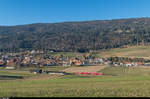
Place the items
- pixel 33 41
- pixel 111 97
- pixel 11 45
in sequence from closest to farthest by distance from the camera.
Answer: pixel 111 97, pixel 11 45, pixel 33 41

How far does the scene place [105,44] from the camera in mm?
144750

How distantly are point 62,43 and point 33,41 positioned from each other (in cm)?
2575

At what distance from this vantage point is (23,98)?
20812 millimetres

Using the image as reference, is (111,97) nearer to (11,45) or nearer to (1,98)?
(1,98)

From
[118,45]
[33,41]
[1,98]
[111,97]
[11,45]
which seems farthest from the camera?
[33,41]

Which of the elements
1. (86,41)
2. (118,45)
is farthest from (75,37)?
(118,45)

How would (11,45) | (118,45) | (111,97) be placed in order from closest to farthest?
(111,97) < (118,45) < (11,45)

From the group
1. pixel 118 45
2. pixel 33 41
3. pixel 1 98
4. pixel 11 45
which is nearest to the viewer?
pixel 1 98

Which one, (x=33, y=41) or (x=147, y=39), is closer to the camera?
(x=147, y=39)

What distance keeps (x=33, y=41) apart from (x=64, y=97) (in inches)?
5988

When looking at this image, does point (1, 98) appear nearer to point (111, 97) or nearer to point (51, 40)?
point (111, 97)

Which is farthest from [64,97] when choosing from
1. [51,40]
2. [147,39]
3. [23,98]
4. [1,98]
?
[51,40]

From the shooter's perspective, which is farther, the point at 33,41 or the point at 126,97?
the point at 33,41

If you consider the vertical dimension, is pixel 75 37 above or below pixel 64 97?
above
